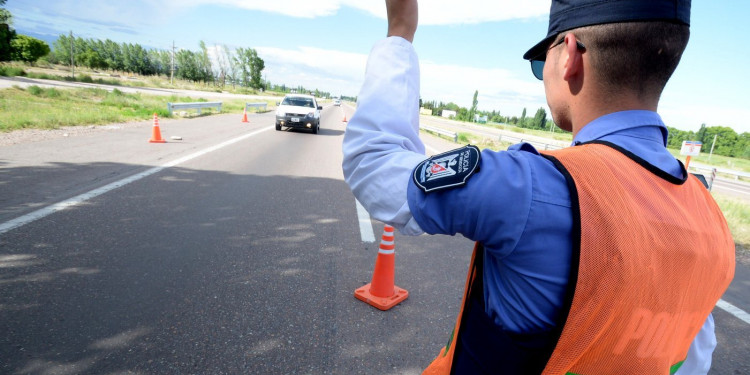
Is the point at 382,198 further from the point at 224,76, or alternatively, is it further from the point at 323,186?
the point at 224,76

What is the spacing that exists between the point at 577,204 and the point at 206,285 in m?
3.51

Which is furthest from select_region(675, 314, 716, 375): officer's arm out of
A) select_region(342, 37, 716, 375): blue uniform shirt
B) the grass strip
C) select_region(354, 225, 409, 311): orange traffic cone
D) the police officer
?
the grass strip

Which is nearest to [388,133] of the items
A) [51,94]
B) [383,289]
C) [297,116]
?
[383,289]

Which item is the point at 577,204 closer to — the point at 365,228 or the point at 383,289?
the point at 383,289

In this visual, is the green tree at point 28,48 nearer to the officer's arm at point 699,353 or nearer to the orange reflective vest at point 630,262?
the orange reflective vest at point 630,262

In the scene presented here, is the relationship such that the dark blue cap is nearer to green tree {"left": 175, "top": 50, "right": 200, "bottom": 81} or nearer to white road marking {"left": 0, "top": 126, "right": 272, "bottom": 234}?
white road marking {"left": 0, "top": 126, "right": 272, "bottom": 234}

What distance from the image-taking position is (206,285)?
3578 millimetres

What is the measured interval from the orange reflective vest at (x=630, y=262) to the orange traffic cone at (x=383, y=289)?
2.80 meters

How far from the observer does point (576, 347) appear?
0.80 meters

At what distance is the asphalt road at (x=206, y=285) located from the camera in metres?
2.69

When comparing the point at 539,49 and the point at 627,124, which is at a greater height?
the point at 539,49

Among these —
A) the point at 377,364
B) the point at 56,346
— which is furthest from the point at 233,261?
the point at 377,364

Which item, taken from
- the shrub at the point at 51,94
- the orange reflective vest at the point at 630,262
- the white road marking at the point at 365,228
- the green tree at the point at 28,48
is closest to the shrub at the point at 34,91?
the shrub at the point at 51,94

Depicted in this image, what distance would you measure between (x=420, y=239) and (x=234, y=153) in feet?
22.9
